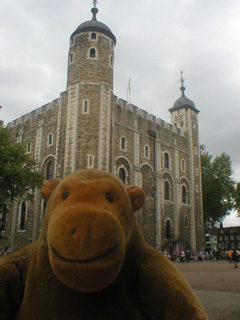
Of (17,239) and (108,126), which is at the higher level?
(108,126)

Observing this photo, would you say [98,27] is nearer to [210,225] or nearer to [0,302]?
[0,302]

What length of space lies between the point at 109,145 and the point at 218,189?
2005 centimetres

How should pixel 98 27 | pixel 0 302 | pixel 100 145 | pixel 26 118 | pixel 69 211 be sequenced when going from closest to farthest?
pixel 69 211 < pixel 0 302 < pixel 100 145 < pixel 98 27 < pixel 26 118

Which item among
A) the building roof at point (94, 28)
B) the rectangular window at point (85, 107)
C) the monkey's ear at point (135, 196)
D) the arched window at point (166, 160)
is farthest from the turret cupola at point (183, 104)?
the monkey's ear at point (135, 196)

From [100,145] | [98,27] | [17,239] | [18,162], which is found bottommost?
[17,239]

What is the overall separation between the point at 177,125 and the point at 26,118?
1679 centimetres

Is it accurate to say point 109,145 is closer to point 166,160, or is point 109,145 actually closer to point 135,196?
point 166,160

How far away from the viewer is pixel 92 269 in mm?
1439

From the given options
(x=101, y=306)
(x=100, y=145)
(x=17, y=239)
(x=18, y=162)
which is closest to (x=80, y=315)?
(x=101, y=306)

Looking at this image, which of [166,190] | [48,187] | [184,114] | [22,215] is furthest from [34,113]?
[48,187]

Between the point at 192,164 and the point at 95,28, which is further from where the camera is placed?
the point at 192,164

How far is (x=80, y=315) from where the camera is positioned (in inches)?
64.0

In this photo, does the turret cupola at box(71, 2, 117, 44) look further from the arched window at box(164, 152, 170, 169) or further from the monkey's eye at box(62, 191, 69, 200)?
the monkey's eye at box(62, 191, 69, 200)

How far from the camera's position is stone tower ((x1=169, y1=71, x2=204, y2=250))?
31.0 metres
